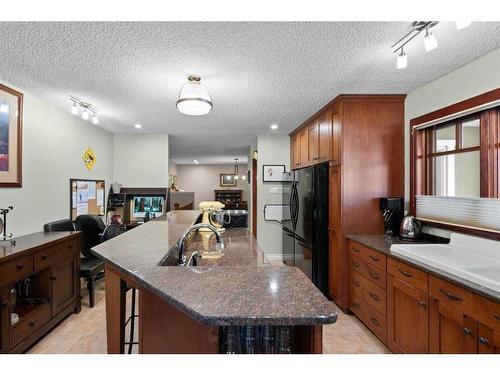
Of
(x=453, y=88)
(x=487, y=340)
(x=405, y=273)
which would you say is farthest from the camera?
(x=453, y=88)

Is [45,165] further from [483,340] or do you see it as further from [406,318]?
[483,340]

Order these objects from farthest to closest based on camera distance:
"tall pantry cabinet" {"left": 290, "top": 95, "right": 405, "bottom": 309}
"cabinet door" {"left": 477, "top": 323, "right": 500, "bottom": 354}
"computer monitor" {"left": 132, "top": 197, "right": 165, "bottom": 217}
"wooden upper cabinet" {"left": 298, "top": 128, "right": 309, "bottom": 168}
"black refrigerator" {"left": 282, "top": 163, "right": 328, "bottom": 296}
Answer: "computer monitor" {"left": 132, "top": 197, "right": 165, "bottom": 217}, "wooden upper cabinet" {"left": 298, "top": 128, "right": 309, "bottom": 168}, "black refrigerator" {"left": 282, "top": 163, "right": 328, "bottom": 296}, "tall pantry cabinet" {"left": 290, "top": 95, "right": 405, "bottom": 309}, "cabinet door" {"left": 477, "top": 323, "right": 500, "bottom": 354}

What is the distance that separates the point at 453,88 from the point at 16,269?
3.72m

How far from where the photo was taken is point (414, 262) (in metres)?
1.71

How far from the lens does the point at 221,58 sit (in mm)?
1866

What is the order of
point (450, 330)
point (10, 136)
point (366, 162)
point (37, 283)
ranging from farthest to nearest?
point (366, 162) → point (10, 136) → point (37, 283) → point (450, 330)

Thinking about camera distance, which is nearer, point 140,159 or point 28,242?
point 28,242

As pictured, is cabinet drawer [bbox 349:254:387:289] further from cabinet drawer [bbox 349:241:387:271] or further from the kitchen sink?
the kitchen sink

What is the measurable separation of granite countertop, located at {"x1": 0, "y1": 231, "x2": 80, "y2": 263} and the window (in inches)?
137

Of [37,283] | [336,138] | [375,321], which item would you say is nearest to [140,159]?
[37,283]

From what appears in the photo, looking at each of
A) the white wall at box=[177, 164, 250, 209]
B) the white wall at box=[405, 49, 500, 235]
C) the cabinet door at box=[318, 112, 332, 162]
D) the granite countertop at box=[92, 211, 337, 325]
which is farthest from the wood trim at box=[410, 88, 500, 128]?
the white wall at box=[177, 164, 250, 209]

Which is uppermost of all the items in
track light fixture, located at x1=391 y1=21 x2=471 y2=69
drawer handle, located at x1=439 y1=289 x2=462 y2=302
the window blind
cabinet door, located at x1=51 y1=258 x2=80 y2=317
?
track light fixture, located at x1=391 y1=21 x2=471 y2=69

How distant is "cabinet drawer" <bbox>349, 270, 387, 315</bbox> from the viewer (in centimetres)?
208
